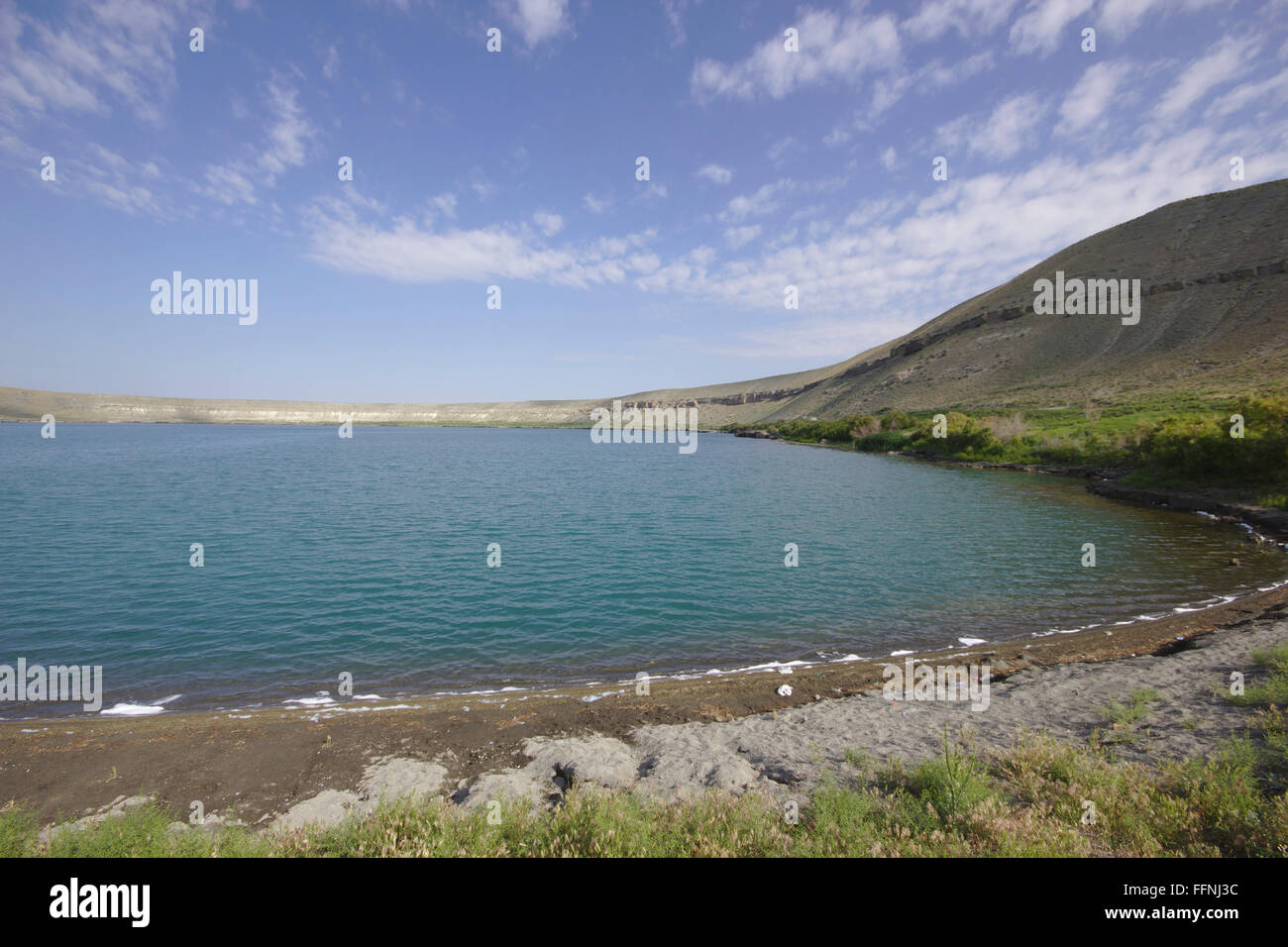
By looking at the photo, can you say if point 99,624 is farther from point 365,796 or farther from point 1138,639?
point 1138,639

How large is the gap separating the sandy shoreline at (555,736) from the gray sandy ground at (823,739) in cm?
4

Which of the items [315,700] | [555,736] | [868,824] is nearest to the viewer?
[868,824]

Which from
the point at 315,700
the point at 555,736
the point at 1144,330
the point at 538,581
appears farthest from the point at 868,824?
the point at 1144,330

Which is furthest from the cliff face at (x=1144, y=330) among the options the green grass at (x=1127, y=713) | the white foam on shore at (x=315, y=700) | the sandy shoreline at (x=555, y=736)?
the white foam on shore at (x=315, y=700)

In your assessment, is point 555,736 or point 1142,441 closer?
point 555,736

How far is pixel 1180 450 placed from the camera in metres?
38.3

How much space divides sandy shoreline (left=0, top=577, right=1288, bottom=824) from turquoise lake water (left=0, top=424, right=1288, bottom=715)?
161 cm

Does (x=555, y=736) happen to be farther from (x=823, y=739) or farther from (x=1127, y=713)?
(x=1127, y=713)

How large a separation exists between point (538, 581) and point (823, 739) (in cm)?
1344

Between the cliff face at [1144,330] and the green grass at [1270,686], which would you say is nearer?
the green grass at [1270,686]

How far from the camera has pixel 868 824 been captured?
6219 mm

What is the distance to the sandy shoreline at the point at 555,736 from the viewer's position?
28.9ft

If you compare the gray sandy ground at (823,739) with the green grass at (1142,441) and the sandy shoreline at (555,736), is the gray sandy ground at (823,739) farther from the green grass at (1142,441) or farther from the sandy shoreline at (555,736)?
the green grass at (1142,441)
